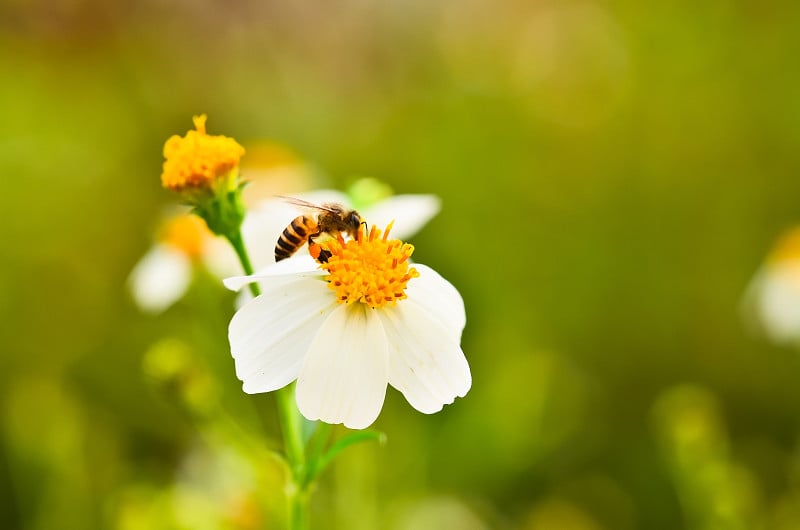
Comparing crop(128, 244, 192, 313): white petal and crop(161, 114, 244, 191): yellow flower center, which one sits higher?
crop(161, 114, 244, 191): yellow flower center

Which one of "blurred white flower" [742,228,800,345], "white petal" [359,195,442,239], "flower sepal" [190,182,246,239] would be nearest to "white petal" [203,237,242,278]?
"white petal" [359,195,442,239]

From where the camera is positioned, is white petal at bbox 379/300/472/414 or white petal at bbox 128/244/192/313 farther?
white petal at bbox 128/244/192/313

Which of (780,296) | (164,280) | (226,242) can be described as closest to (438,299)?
(226,242)

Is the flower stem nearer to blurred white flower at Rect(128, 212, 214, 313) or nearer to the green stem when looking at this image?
the green stem

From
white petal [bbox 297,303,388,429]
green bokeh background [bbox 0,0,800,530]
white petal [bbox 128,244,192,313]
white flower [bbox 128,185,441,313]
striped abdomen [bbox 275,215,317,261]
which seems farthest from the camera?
green bokeh background [bbox 0,0,800,530]

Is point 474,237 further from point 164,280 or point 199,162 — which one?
point 199,162

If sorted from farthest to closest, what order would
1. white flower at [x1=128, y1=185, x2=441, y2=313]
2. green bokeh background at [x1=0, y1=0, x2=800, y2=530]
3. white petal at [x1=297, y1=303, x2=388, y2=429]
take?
green bokeh background at [x1=0, y1=0, x2=800, y2=530]
white flower at [x1=128, y1=185, x2=441, y2=313]
white petal at [x1=297, y1=303, x2=388, y2=429]

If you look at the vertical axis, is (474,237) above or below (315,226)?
below

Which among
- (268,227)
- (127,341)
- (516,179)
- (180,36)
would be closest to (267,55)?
(180,36)
